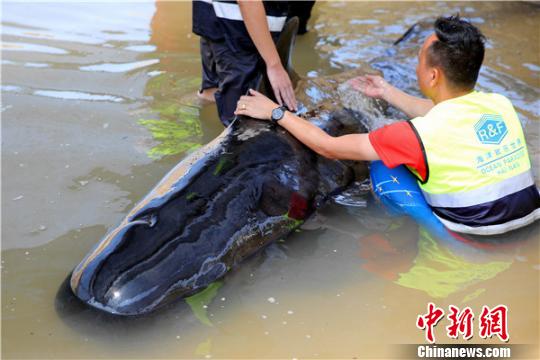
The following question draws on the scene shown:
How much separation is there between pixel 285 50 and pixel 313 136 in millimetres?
817

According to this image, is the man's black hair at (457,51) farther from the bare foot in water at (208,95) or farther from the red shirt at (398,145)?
the bare foot in water at (208,95)

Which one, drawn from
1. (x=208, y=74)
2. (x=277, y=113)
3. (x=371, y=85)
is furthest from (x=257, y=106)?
(x=208, y=74)

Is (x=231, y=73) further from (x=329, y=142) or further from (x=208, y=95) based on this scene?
(x=329, y=142)

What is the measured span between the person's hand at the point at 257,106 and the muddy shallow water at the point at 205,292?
644 millimetres

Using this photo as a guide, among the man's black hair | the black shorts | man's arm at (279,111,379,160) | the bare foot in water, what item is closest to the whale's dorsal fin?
the black shorts

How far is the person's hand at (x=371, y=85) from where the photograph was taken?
3964mm

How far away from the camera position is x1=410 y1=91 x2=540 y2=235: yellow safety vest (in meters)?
3.07

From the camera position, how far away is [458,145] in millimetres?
3062

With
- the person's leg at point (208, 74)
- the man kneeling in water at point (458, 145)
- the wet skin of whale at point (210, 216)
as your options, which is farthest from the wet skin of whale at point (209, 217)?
the person's leg at point (208, 74)

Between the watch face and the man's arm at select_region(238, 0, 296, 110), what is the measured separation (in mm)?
296

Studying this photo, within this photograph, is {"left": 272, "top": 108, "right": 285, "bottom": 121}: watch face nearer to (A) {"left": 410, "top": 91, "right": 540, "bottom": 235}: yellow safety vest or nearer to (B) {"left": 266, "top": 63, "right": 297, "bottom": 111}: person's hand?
(B) {"left": 266, "top": 63, "right": 297, "bottom": 111}: person's hand

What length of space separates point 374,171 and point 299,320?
1.12 m

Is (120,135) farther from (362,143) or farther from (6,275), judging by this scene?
(362,143)

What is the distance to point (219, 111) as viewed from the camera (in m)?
4.43
